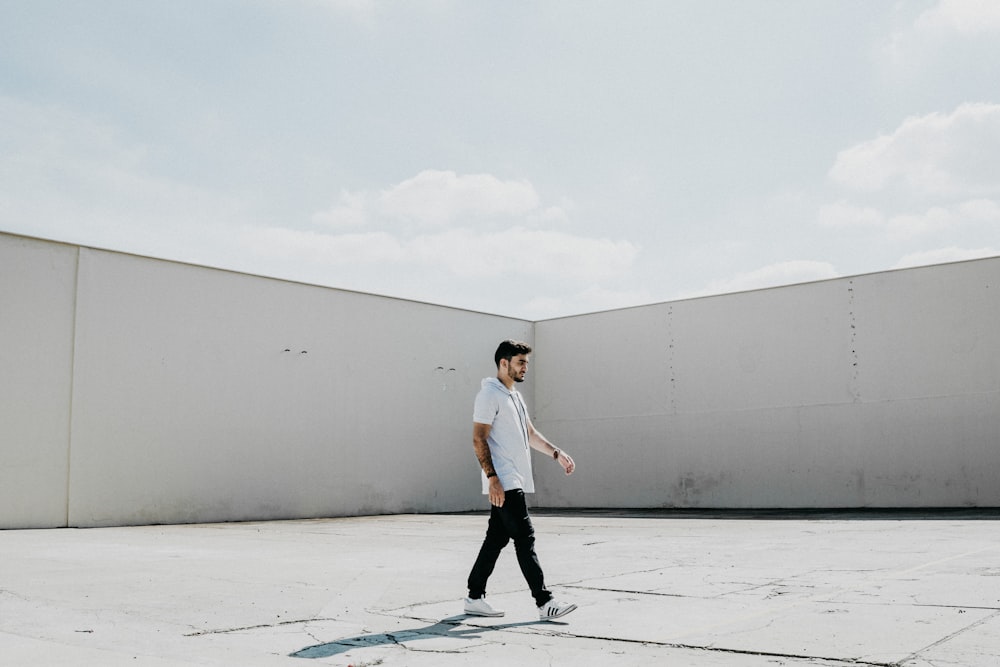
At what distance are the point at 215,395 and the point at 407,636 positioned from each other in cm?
1140

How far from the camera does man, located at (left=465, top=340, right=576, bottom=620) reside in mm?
4637

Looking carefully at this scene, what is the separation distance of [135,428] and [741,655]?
1203 cm

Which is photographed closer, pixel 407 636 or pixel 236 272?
pixel 407 636

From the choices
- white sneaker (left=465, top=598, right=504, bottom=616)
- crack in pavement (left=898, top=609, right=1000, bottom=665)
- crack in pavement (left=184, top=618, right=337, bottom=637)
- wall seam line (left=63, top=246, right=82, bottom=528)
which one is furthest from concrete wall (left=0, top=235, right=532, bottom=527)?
crack in pavement (left=898, top=609, right=1000, bottom=665)

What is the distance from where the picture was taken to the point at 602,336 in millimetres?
19438

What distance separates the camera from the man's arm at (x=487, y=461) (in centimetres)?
467

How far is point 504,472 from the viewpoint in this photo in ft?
15.5

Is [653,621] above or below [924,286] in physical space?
below

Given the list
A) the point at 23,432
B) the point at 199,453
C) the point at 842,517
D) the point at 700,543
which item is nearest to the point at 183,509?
the point at 199,453

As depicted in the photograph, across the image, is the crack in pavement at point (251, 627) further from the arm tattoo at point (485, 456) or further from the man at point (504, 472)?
the arm tattoo at point (485, 456)

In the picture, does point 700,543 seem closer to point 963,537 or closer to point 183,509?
point 963,537

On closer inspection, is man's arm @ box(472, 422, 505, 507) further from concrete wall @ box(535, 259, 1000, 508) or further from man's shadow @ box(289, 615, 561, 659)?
concrete wall @ box(535, 259, 1000, 508)

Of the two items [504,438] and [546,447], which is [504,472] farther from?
[546,447]

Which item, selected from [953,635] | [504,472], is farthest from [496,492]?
[953,635]
